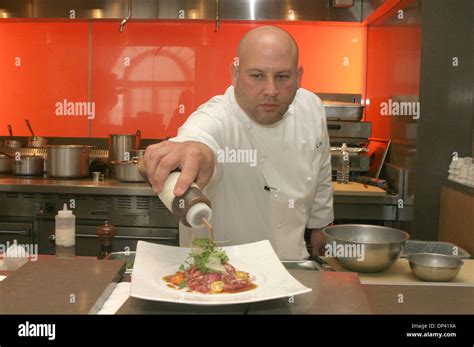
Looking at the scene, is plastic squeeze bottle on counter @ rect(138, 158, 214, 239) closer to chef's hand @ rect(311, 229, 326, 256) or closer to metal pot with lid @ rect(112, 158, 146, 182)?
chef's hand @ rect(311, 229, 326, 256)

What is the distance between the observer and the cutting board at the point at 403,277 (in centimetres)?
172

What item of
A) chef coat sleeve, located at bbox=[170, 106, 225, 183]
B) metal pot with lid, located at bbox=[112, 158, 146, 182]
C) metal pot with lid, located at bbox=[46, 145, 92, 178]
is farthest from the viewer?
metal pot with lid, located at bbox=[46, 145, 92, 178]

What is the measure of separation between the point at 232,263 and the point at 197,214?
33 cm

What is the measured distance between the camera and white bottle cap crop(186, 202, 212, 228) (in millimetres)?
1179

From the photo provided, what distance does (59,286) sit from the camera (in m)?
1.19

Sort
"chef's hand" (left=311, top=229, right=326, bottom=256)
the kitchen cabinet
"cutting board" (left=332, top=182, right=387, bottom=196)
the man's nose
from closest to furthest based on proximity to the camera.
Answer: the man's nose, "chef's hand" (left=311, top=229, right=326, bottom=256), the kitchen cabinet, "cutting board" (left=332, top=182, right=387, bottom=196)

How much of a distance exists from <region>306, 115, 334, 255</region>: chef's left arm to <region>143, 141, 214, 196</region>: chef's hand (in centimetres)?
131

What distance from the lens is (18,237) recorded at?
12.1 feet

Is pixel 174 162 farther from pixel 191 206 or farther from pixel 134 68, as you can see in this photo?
pixel 134 68

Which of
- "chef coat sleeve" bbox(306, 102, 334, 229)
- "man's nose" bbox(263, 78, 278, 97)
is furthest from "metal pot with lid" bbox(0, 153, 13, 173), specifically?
"man's nose" bbox(263, 78, 278, 97)

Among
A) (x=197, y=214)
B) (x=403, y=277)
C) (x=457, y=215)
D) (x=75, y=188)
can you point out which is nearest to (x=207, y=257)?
(x=197, y=214)

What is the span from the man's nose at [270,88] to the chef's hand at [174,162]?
2.47 feet
